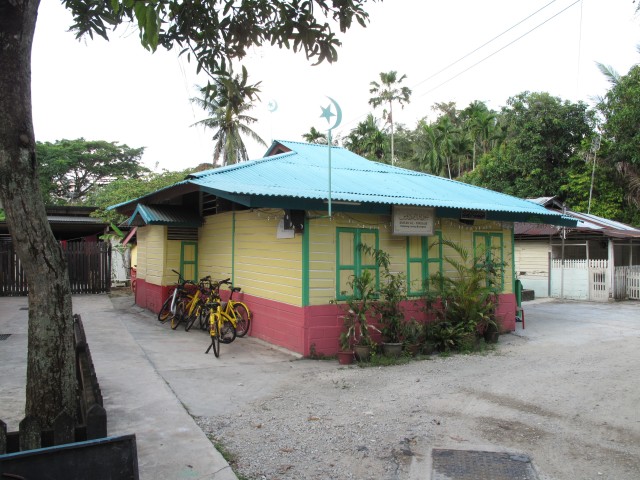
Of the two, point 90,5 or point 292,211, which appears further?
point 292,211

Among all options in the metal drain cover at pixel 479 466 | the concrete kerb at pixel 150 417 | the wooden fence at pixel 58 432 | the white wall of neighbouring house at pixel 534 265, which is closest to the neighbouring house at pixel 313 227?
the concrete kerb at pixel 150 417

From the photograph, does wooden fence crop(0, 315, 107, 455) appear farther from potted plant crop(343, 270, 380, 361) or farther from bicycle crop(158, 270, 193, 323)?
bicycle crop(158, 270, 193, 323)

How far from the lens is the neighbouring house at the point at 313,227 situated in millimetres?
7828

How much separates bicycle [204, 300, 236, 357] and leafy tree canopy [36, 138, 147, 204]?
30010 mm

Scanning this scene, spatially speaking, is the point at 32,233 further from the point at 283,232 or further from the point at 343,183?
the point at 343,183

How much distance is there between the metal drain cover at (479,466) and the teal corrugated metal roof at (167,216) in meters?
8.68

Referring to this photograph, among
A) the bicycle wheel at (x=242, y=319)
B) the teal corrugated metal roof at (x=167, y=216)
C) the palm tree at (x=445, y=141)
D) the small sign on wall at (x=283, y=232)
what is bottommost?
the bicycle wheel at (x=242, y=319)

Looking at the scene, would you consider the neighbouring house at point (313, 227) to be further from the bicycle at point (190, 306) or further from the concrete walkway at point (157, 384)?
the concrete walkway at point (157, 384)

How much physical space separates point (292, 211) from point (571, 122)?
65.1 feet

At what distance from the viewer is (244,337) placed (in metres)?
9.44

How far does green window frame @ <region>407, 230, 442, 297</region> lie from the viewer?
907 centimetres

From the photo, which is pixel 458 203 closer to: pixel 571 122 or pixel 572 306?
pixel 572 306

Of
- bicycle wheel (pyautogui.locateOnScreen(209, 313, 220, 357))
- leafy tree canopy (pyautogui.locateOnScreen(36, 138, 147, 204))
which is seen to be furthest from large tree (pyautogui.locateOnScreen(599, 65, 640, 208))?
leafy tree canopy (pyautogui.locateOnScreen(36, 138, 147, 204))

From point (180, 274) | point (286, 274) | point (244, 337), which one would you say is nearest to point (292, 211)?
point (286, 274)
